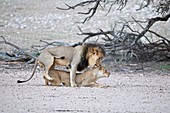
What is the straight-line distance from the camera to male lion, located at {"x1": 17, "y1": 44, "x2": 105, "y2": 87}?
11375 mm

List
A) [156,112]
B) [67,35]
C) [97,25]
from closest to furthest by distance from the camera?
[156,112] < [67,35] < [97,25]

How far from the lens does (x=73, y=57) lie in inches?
452

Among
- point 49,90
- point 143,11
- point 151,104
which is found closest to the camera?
point 151,104

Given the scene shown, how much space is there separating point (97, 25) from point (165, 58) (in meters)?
8.13

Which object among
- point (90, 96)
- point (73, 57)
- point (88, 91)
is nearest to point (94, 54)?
point (73, 57)

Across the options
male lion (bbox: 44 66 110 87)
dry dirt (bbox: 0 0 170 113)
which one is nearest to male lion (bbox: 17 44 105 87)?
male lion (bbox: 44 66 110 87)

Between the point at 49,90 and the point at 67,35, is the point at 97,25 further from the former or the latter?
the point at 49,90

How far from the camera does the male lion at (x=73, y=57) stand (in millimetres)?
11375

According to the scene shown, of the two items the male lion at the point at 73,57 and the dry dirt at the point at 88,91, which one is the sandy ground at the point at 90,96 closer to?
the dry dirt at the point at 88,91

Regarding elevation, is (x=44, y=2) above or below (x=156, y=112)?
above

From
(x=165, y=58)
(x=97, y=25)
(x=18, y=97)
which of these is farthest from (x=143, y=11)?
(x=18, y=97)

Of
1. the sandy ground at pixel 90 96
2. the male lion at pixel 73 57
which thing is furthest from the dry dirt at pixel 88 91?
the male lion at pixel 73 57

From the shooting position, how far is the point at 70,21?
971 inches

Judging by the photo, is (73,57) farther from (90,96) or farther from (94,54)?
(90,96)
